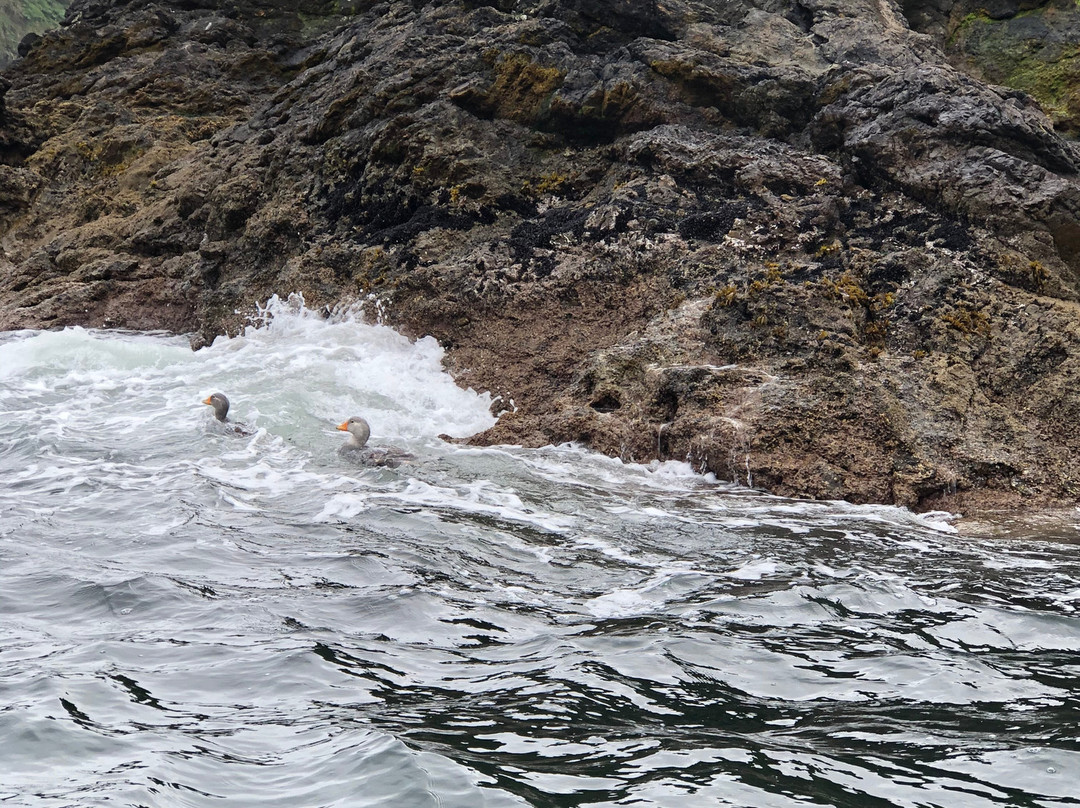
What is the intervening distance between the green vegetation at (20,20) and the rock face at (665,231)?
54.3ft

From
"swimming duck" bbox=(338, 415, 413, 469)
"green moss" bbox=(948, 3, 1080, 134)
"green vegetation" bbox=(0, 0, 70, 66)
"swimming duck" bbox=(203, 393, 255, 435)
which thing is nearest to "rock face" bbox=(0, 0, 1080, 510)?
"green moss" bbox=(948, 3, 1080, 134)

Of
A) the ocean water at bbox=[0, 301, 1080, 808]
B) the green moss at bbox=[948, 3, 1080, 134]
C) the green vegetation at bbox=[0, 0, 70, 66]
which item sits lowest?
the ocean water at bbox=[0, 301, 1080, 808]

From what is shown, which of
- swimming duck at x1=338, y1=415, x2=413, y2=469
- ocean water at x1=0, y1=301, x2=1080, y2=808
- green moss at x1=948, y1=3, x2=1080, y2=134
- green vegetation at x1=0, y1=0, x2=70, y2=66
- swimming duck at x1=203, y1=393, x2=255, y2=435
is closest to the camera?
ocean water at x1=0, y1=301, x2=1080, y2=808

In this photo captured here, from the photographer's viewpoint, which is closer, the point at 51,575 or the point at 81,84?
the point at 51,575

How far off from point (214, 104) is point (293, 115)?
3.53 metres

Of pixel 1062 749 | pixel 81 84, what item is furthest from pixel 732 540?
pixel 81 84

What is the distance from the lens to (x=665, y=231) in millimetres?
9594

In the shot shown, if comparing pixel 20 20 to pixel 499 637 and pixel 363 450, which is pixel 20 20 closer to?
pixel 363 450

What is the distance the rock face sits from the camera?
786 centimetres

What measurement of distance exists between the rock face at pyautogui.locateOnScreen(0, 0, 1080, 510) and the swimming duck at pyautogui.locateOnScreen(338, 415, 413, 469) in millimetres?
939

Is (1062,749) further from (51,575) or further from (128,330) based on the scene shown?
(128,330)

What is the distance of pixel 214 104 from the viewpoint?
1602 cm

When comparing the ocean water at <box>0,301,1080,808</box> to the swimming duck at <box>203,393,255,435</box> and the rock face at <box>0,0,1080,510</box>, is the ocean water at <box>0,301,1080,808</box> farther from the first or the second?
the rock face at <box>0,0,1080,510</box>

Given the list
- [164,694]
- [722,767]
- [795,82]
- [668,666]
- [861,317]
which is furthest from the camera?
[795,82]
